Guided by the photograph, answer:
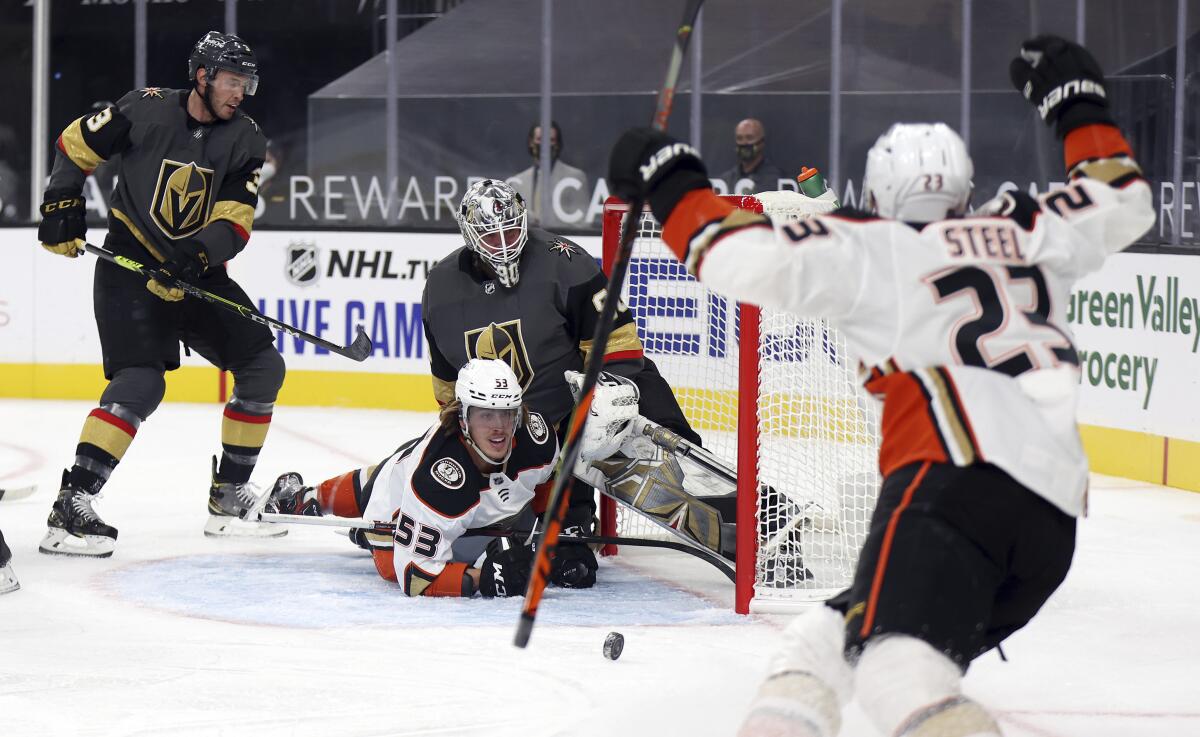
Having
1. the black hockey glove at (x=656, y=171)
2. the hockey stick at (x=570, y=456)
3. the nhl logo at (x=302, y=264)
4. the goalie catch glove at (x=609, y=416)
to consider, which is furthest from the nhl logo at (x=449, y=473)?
the nhl logo at (x=302, y=264)

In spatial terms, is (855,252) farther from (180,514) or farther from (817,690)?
(180,514)

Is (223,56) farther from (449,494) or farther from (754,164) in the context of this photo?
(754,164)

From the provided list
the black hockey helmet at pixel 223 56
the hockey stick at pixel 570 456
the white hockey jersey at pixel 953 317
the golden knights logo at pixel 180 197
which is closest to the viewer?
the white hockey jersey at pixel 953 317

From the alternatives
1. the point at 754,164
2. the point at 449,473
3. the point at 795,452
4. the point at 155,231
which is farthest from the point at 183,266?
the point at 754,164

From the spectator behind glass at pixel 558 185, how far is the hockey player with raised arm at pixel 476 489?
392 centimetres

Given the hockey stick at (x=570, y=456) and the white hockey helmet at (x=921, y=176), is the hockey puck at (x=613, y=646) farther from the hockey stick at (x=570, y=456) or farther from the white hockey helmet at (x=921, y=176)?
the white hockey helmet at (x=921, y=176)

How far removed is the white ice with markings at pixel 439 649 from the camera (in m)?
2.77

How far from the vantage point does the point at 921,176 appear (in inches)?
77.0

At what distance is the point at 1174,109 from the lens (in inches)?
243

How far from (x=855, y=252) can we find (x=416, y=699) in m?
1.36

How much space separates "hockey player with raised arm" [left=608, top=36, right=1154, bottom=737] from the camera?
1799mm

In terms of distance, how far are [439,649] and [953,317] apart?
164cm

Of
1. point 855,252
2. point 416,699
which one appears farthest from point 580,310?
point 855,252

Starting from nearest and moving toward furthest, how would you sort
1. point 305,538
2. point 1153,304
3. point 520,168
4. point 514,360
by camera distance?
1. point 514,360
2. point 305,538
3. point 1153,304
4. point 520,168
